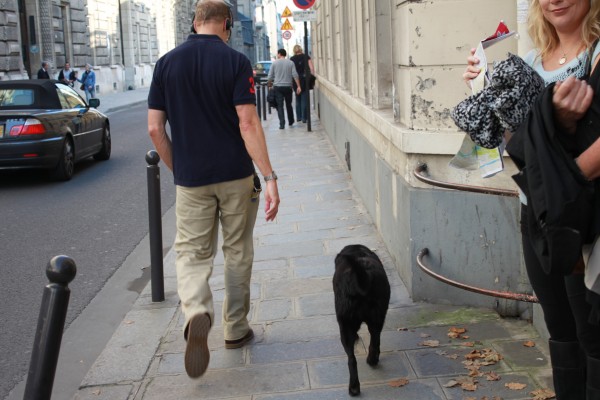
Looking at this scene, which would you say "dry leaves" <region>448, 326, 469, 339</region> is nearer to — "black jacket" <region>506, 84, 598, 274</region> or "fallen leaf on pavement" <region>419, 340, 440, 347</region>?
"fallen leaf on pavement" <region>419, 340, 440, 347</region>

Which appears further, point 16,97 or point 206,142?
point 16,97

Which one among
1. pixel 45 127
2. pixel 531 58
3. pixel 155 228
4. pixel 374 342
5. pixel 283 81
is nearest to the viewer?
pixel 531 58

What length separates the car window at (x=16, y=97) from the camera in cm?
1247

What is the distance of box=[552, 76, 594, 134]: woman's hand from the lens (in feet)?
7.66

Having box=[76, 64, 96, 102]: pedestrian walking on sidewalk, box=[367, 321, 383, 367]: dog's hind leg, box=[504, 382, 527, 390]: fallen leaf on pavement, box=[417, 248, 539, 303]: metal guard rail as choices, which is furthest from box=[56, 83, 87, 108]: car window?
box=[76, 64, 96, 102]: pedestrian walking on sidewalk

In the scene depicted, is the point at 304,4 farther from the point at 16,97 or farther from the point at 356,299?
the point at 356,299

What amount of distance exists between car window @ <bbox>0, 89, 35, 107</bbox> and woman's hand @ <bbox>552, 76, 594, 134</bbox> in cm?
1134

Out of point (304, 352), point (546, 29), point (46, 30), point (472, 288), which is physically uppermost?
point (46, 30)

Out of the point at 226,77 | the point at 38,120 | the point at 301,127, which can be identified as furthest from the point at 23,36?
the point at 226,77

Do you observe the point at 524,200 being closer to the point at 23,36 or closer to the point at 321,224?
the point at 321,224

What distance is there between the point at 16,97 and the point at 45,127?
41.5 inches

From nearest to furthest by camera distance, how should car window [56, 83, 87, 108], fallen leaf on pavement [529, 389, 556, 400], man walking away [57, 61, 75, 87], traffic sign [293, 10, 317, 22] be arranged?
1. fallen leaf on pavement [529, 389, 556, 400]
2. car window [56, 83, 87, 108]
3. traffic sign [293, 10, 317, 22]
4. man walking away [57, 61, 75, 87]

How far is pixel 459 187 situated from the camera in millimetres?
4633

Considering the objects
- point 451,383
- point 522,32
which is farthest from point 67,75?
point 451,383
